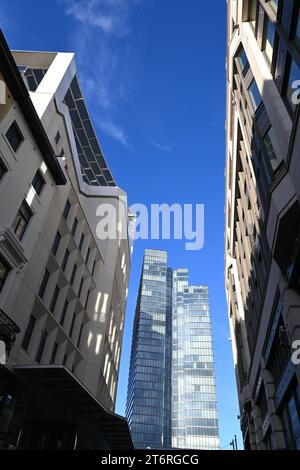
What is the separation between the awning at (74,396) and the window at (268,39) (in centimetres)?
1846

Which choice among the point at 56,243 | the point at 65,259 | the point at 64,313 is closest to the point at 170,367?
the point at 64,313

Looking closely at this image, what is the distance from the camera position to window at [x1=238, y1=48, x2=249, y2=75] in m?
21.6

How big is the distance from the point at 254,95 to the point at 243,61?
14.9 ft

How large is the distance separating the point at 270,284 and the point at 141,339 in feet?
471

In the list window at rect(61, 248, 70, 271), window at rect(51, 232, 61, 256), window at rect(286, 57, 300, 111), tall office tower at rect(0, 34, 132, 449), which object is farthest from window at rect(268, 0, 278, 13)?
window at rect(61, 248, 70, 271)

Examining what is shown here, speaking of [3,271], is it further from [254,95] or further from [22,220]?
[254,95]

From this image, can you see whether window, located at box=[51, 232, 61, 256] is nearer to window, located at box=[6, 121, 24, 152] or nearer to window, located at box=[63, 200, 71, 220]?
window, located at box=[63, 200, 71, 220]

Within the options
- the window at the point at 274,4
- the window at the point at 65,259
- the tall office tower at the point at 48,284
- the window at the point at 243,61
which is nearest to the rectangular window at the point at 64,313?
the tall office tower at the point at 48,284

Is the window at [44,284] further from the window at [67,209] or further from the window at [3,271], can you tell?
the window at [67,209]

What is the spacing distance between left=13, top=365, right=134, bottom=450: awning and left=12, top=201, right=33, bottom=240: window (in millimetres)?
7074

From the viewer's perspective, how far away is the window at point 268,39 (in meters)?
16.4

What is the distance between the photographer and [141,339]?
154 meters

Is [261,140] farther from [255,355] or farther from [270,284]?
[255,355]

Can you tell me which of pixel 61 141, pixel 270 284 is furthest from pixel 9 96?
pixel 270 284
